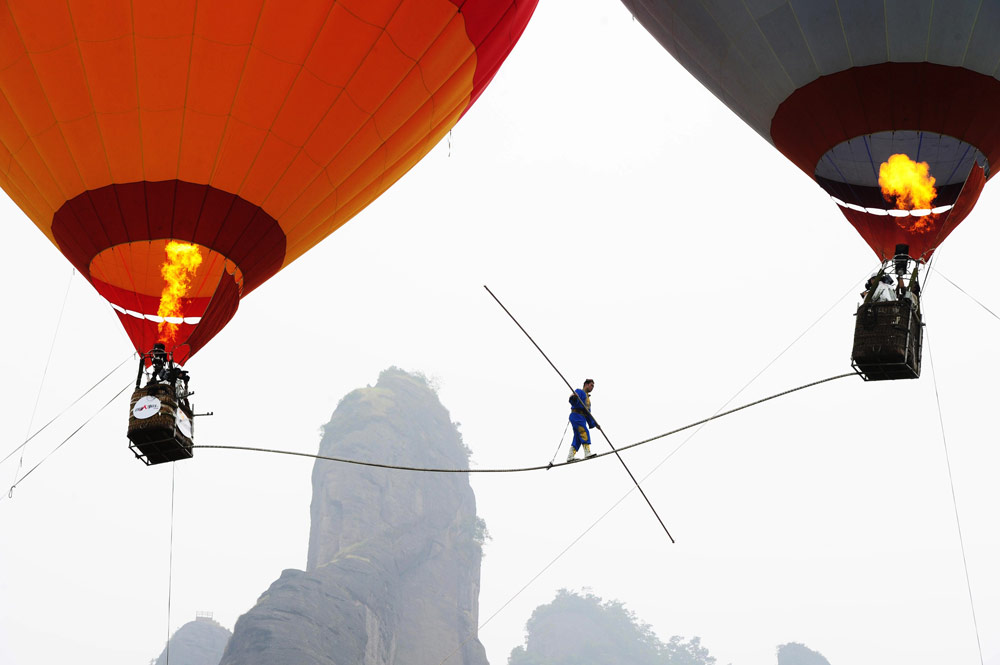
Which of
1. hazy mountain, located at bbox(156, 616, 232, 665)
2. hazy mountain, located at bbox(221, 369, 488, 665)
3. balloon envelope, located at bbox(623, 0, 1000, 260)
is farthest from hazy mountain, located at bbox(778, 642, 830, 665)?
balloon envelope, located at bbox(623, 0, 1000, 260)

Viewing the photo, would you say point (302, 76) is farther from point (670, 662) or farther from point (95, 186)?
point (670, 662)

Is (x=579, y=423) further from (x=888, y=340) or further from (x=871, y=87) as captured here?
(x=871, y=87)

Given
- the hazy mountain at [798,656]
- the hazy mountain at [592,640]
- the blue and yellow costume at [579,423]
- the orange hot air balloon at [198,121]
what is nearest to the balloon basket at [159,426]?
the orange hot air balloon at [198,121]

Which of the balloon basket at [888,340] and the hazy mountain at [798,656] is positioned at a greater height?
the hazy mountain at [798,656]

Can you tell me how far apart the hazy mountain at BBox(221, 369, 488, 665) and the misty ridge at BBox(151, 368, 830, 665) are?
0.10 meters

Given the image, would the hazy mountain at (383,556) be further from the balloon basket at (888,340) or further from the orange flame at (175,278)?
the balloon basket at (888,340)

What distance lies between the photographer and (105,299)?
12633mm

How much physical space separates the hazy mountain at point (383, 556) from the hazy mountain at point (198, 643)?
13.8m

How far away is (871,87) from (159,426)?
8.33 meters

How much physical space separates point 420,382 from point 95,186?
103330 mm

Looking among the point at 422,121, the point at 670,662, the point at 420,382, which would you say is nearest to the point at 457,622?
the point at 420,382

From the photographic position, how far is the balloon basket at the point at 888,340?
417 inches

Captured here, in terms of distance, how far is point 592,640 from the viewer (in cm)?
13088

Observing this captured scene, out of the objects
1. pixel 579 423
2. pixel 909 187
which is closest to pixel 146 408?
→ pixel 579 423
